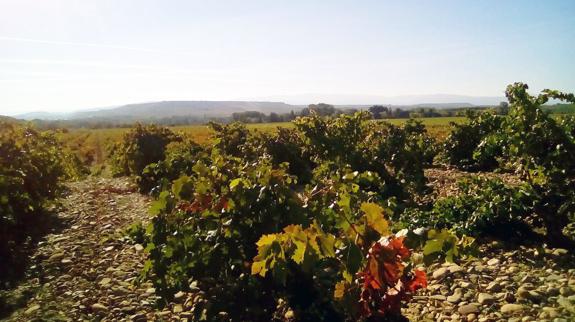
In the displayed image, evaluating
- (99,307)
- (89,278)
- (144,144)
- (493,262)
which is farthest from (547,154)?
(144,144)

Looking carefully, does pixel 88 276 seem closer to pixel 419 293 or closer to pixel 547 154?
pixel 419 293

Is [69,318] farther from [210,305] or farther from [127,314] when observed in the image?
[210,305]

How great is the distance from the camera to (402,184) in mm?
9617

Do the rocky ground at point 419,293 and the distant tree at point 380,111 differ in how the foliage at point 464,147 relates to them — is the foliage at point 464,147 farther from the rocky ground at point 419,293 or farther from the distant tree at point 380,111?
the distant tree at point 380,111

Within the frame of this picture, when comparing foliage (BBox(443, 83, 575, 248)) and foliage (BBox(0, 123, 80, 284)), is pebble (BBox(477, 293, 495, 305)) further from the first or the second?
foliage (BBox(0, 123, 80, 284))

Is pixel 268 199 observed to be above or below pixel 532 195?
above

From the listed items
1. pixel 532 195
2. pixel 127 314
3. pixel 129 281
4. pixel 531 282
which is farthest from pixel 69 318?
pixel 532 195

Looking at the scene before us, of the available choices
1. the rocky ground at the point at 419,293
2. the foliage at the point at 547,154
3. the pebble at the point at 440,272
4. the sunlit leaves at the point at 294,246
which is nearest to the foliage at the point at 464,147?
the foliage at the point at 547,154

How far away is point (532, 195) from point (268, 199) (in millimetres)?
4588

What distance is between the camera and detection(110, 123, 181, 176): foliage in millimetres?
15773

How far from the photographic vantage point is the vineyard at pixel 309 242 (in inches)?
114

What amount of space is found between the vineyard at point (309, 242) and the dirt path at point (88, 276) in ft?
0.09

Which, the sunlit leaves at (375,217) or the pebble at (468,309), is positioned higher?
the sunlit leaves at (375,217)

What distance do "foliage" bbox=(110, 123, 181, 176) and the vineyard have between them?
511 centimetres
